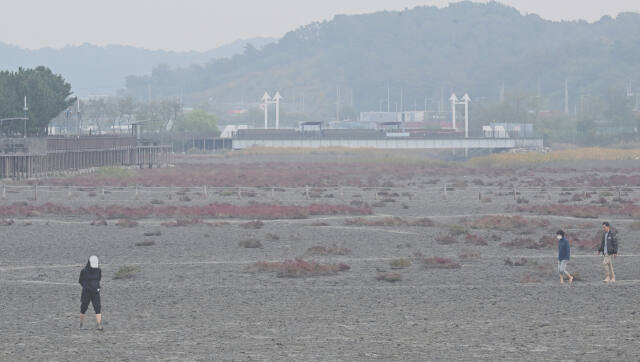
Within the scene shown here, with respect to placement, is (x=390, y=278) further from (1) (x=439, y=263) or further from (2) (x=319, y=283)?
(1) (x=439, y=263)

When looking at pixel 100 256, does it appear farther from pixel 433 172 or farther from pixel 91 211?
pixel 433 172

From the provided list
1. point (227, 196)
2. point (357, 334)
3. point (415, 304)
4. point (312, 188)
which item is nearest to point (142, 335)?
point (357, 334)

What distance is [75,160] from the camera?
125938mm

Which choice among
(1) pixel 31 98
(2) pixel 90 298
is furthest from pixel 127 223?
(1) pixel 31 98

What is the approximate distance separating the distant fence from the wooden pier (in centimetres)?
1524

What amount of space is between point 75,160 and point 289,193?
4458cm

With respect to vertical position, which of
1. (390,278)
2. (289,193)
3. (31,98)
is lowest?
(390,278)

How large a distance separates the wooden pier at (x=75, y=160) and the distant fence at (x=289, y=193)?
50.0 ft

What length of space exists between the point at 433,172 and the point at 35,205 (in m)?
74.0

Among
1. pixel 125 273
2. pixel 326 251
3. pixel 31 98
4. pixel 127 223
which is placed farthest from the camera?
pixel 31 98

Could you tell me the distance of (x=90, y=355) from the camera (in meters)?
25.6

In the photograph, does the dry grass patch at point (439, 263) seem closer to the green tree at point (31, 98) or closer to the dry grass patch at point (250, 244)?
the dry grass patch at point (250, 244)

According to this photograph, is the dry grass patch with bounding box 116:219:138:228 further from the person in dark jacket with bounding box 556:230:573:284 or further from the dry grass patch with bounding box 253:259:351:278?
the person in dark jacket with bounding box 556:230:573:284

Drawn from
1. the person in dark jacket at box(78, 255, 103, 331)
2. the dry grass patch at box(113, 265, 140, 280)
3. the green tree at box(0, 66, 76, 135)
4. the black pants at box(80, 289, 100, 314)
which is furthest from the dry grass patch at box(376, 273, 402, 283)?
the green tree at box(0, 66, 76, 135)
